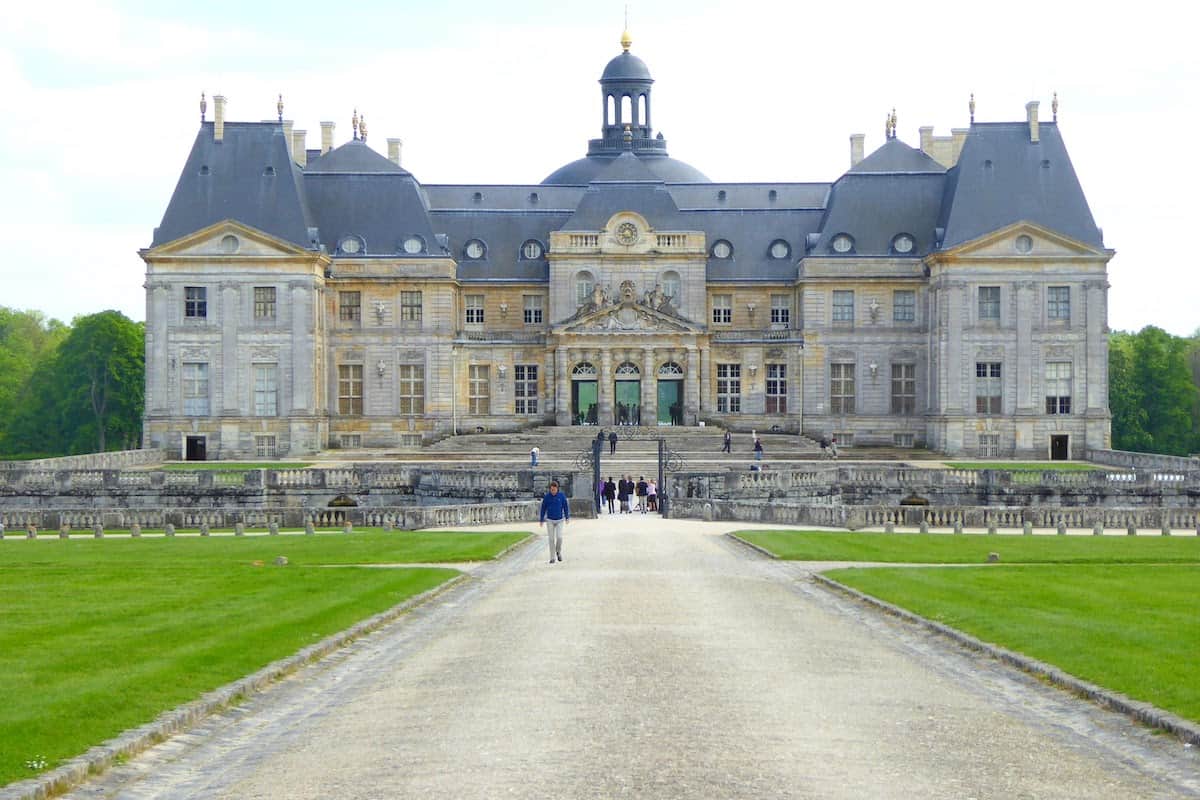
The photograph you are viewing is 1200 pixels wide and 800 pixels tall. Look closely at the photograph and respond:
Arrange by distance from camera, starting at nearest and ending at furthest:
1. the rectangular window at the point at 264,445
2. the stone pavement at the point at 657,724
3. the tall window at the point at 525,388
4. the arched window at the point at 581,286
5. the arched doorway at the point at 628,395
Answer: the stone pavement at the point at 657,724 < the rectangular window at the point at 264,445 < the arched doorway at the point at 628,395 < the arched window at the point at 581,286 < the tall window at the point at 525,388

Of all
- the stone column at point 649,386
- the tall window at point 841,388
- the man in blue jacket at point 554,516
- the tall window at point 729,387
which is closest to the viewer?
the man in blue jacket at point 554,516

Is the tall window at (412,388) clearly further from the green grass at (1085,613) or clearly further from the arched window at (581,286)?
the green grass at (1085,613)

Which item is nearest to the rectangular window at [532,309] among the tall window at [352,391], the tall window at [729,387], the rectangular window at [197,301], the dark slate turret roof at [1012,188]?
the tall window at [352,391]

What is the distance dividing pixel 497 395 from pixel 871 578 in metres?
52.4

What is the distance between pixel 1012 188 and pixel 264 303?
35736mm

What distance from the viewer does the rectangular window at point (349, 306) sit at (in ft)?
255

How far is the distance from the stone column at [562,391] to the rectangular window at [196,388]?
16503 millimetres

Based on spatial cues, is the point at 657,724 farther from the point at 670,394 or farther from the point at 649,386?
the point at 670,394

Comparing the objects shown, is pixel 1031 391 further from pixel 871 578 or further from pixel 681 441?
pixel 871 578

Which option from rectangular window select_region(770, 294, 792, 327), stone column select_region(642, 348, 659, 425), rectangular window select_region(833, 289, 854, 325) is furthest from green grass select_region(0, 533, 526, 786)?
rectangular window select_region(770, 294, 792, 327)

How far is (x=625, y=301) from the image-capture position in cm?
7694

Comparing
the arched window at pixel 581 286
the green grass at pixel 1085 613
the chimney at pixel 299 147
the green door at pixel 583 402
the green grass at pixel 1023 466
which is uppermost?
the chimney at pixel 299 147

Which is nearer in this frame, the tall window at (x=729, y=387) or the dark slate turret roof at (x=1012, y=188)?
the dark slate turret roof at (x=1012, y=188)

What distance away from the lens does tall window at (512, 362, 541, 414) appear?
260ft
